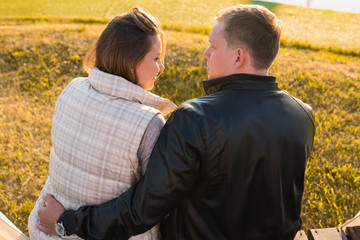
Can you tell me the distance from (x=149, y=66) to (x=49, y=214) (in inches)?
35.1

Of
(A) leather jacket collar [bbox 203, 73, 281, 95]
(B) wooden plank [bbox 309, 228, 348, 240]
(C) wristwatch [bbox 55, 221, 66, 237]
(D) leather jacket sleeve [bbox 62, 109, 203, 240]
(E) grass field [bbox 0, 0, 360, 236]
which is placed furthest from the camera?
(E) grass field [bbox 0, 0, 360, 236]

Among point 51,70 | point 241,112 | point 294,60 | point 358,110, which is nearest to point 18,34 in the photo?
point 51,70

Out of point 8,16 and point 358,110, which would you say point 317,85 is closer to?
point 358,110

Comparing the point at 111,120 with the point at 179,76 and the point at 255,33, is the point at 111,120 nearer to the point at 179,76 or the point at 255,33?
the point at 255,33

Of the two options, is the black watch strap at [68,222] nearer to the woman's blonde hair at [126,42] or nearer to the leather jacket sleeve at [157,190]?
the leather jacket sleeve at [157,190]

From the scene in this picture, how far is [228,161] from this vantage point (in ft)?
4.78

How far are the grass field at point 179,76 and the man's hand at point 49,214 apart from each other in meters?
1.64

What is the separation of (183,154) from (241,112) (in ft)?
0.97

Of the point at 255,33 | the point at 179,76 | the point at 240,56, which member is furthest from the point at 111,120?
the point at 179,76

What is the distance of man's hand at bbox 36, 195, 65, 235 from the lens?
67.9 inches

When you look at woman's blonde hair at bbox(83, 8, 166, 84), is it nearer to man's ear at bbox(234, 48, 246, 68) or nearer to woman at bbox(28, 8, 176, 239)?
woman at bbox(28, 8, 176, 239)

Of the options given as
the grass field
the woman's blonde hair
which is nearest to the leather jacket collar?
the woman's blonde hair

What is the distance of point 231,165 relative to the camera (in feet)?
4.81

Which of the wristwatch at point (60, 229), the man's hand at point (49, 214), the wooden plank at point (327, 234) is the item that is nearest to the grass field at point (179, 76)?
the wooden plank at point (327, 234)
